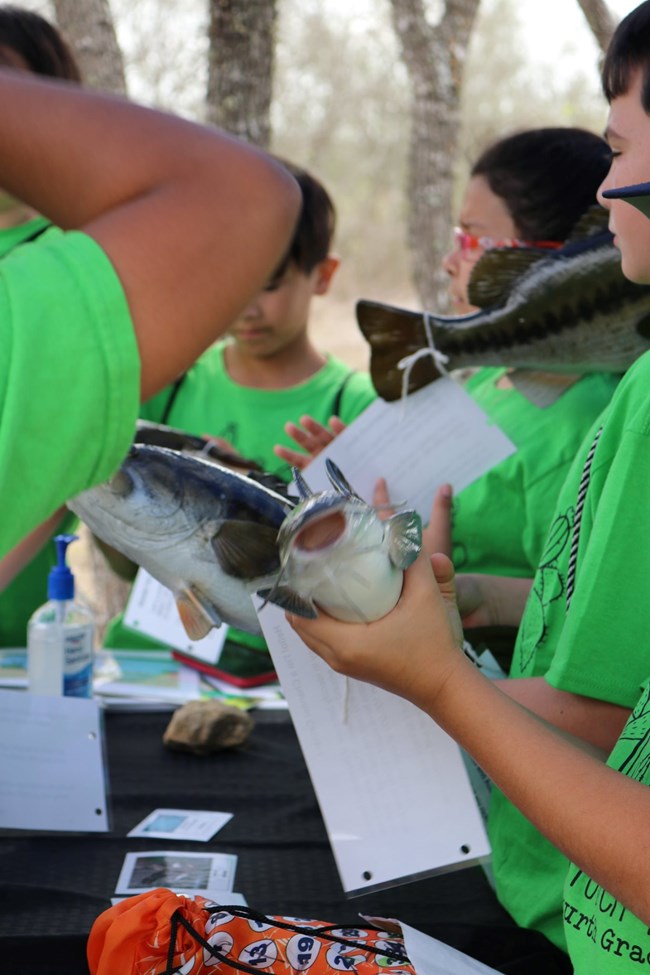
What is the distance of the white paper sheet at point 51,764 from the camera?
1711 mm

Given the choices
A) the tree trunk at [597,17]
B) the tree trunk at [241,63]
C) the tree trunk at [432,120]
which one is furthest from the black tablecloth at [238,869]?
the tree trunk at [432,120]

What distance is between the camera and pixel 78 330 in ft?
2.29

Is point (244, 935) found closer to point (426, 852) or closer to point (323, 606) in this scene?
point (426, 852)

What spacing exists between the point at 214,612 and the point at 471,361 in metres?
0.76

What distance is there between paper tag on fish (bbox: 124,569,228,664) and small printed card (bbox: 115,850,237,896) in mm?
→ 810

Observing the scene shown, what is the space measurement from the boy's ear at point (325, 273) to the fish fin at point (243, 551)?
1.90 metres

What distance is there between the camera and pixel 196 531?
4.99 ft

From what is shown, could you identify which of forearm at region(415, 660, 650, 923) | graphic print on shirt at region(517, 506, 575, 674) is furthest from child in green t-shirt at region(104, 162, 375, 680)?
forearm at region(415, 660, 650, 923)

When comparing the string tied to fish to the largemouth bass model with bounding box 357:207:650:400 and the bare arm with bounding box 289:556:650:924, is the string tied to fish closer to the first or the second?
the largemouth bass model with bounding box 357:207:650:400

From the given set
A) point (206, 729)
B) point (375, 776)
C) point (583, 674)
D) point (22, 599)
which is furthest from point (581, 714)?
point (22, 599)

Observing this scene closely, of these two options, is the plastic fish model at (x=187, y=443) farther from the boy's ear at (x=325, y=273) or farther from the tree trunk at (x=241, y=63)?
the tree trunk at (x=241, y=63)

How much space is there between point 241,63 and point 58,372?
168 inches

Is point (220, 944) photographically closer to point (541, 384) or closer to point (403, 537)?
point (403, 537)

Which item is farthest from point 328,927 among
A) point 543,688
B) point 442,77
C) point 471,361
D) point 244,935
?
point 442,77
